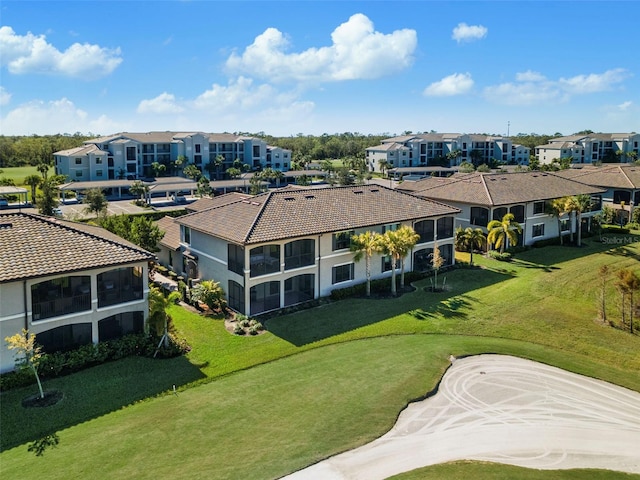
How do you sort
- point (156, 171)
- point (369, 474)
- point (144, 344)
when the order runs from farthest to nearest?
point (156, 171) < point (144, 344) < point (369, 474)

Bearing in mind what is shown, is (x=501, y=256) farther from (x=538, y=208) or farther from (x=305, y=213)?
(x=305, y=213)

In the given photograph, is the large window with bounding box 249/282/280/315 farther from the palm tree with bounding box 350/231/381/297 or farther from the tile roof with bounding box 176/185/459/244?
the palm tree with bounding box 350/231/381/297

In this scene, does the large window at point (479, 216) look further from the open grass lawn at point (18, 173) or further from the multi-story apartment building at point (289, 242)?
the open grass lawn at point (18, 173)

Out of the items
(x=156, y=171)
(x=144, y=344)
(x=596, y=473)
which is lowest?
(x=596, y=473)

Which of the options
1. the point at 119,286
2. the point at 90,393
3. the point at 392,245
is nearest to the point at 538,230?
the point at 392,245

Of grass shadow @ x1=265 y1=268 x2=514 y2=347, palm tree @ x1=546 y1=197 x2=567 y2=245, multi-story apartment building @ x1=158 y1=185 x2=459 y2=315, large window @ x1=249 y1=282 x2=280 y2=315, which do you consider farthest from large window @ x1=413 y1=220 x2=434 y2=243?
palm tree @ x1=546 y1=197 x2=567 y2=245

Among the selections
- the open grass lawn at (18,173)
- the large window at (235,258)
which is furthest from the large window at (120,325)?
the open grass lawn at (18,173)

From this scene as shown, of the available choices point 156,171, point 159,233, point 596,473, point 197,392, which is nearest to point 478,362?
point 596,473

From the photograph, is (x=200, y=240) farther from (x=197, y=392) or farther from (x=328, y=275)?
(x=197, y=392)
